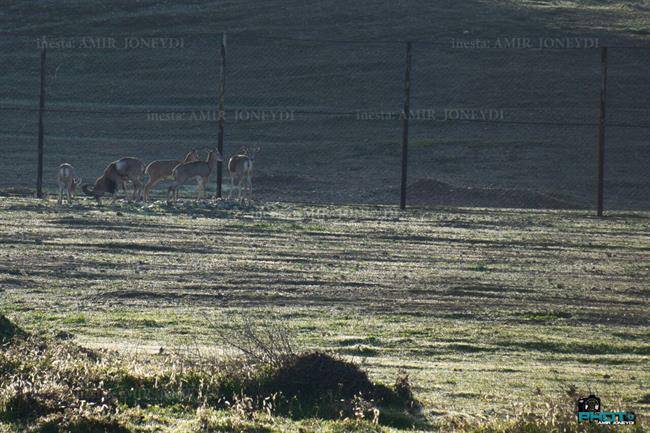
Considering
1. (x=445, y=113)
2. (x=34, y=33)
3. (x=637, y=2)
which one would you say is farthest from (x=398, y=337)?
(x=637, y=2)

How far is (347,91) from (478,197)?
21.1 meters

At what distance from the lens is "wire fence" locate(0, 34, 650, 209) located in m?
40.5

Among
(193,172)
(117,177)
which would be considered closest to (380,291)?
(193,172)

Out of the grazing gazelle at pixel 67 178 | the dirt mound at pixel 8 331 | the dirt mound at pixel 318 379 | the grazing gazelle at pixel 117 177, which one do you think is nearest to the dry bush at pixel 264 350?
the dirt mound at pixel 318 379

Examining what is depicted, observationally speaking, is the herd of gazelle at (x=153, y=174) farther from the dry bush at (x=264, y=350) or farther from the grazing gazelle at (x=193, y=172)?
the dry bush at (x=264, y=350)

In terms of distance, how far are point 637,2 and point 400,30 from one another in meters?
23.5

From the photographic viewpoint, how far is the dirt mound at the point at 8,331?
11344 millimetres

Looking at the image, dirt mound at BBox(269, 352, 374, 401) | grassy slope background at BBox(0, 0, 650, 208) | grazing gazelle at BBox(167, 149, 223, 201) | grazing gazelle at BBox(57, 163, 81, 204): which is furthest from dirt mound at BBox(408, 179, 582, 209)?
dirt mound at BBox(269, 352, 374, 401)

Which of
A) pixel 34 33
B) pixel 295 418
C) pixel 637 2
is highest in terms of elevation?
pixel 637 2

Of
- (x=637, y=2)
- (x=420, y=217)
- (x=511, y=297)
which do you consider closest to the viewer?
(x=511, y=297)

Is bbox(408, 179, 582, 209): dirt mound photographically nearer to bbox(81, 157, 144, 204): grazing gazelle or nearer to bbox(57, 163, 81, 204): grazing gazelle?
bbox(81, 157, 144, 204): grazing gazelle

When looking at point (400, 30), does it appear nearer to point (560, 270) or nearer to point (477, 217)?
point (477, 217)

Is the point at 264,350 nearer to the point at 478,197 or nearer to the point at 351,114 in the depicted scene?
the point at 478,197

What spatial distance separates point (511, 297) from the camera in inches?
640
